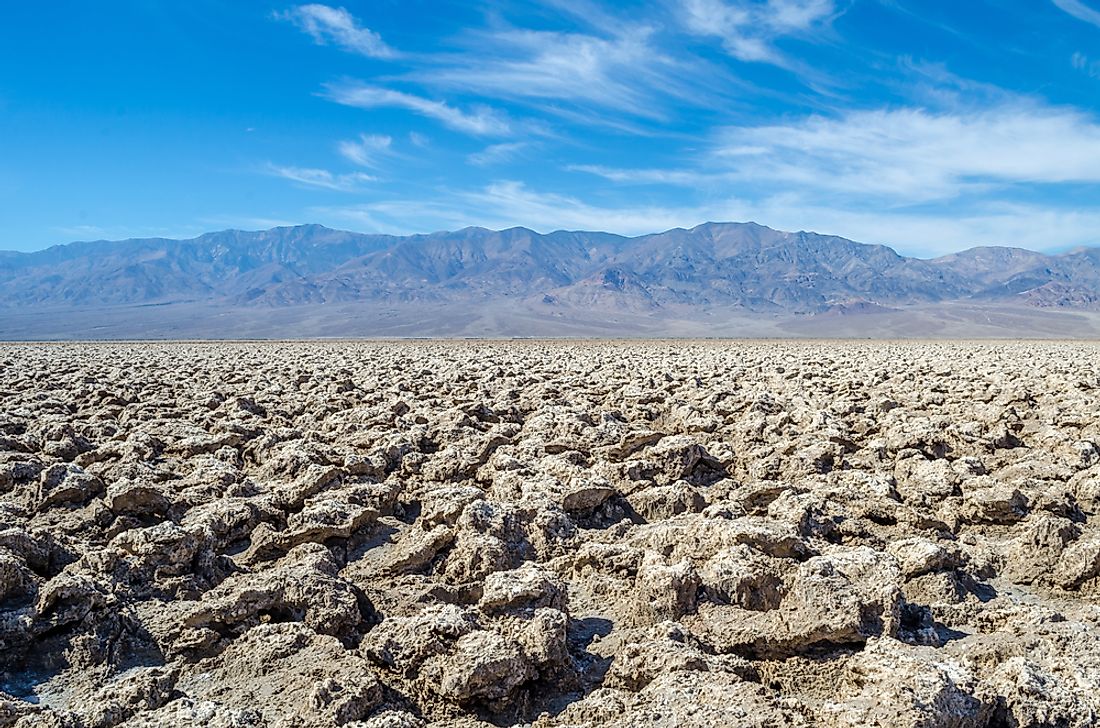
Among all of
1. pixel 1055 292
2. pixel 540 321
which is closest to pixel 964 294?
pixel 1055 292

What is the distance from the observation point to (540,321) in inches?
4532

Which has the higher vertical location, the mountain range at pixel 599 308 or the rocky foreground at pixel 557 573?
the mountain range at pixel 599 308

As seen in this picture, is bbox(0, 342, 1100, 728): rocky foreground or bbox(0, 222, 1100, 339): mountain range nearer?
bbox(0, 342, 1100, 728): rocky foreground

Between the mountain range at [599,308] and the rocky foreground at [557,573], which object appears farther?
the mountain range at [599,308]

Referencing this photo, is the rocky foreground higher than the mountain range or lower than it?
lower

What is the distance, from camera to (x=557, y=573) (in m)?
4.33

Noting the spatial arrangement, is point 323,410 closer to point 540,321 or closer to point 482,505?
point 482,505

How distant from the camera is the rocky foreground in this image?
116 inches

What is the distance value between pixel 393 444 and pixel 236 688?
367cm

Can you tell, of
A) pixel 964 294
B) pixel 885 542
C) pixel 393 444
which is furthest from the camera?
pixel 964 294

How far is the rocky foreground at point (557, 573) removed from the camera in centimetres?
295

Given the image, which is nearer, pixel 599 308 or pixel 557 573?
pixel 557 573

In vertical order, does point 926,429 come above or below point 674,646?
above

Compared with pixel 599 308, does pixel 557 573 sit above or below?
below
